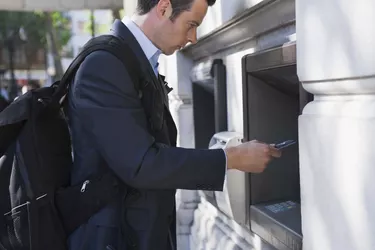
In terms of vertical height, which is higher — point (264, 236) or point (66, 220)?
point (66, 220)

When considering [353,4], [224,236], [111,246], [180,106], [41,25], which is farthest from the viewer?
[41,25]

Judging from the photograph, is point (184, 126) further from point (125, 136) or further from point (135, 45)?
point (125, 136)

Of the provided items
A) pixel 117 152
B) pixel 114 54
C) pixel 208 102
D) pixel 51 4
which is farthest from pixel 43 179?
pixel 51 4

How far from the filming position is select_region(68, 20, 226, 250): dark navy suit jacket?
1997mm

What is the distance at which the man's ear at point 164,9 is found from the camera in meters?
2.20

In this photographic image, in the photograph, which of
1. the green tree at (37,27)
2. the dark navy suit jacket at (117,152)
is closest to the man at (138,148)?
the dark navy suit jacket at (117,152)

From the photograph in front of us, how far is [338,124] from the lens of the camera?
1.64 meters

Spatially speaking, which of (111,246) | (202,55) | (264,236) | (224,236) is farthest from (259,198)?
(202,55)

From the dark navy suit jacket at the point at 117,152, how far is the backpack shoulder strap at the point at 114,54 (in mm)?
28

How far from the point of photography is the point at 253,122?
286cm

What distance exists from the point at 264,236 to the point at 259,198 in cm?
29

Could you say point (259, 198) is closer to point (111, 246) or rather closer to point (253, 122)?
point (253, 122)

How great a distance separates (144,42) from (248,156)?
0.60m

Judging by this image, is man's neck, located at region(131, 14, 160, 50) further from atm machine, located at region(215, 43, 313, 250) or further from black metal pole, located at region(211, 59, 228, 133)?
black metal pole, located at region(211, 59, 228, 133)
